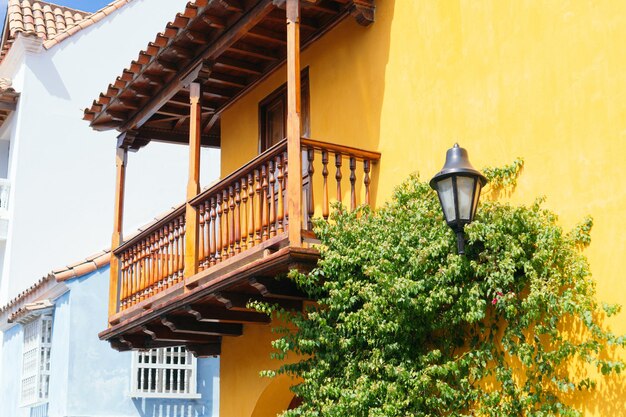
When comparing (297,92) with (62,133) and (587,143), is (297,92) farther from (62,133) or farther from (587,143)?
(62,133)

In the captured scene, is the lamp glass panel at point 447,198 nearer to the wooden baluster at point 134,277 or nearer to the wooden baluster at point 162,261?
the wooden baluster at point 162,261

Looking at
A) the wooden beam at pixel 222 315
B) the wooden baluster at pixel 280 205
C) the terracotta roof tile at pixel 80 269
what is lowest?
the wooden beam at pixel 222 315

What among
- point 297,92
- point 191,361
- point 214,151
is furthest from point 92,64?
point 297,92

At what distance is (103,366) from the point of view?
15.7 m

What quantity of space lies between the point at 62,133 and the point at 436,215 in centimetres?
1409

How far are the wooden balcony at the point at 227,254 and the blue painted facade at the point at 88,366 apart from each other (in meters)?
3.26

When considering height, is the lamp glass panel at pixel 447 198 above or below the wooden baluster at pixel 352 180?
below

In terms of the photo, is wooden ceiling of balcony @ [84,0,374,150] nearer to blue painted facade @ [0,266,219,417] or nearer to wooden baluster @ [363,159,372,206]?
wooden baluster @ [363,159,372,206]

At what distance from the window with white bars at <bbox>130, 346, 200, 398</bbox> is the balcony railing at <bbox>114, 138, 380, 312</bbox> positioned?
436cm

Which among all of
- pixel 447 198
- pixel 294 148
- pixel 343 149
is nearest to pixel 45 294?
pixel 343 149

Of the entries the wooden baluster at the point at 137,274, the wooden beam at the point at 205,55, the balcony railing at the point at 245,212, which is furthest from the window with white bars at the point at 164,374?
the wooden beam at the point at 205,55

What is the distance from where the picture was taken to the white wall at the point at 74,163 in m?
19.5

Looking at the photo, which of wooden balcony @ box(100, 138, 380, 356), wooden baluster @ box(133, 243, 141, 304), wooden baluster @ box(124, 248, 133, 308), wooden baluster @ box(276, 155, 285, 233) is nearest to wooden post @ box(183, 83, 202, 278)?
wooden balcony @ box(100, 138, 380, 356)

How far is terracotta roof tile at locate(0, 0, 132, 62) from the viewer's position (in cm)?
2059
